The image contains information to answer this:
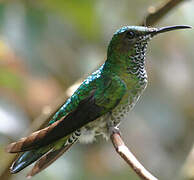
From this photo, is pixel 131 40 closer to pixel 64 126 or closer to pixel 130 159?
pixel 64 126

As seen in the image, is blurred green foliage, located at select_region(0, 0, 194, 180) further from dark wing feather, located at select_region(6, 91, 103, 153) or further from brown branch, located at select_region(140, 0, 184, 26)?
dark wing feather, located at select_region(6, 91, 103, 153)

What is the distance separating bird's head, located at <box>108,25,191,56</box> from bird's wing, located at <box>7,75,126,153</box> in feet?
0.48

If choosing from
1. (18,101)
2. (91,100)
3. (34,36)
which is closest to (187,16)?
(34,36)

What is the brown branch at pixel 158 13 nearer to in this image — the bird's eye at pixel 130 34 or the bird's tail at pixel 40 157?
the bird's eye at pixel 130 34

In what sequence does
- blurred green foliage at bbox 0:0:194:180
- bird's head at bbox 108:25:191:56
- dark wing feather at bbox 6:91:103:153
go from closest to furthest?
1. dark wing feather at bbox 6:91:103:153
2. bird's head at bbox 108:25:191:56
3. blurred green foliage at bbox 0:0:194:180

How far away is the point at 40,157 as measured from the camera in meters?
A: 2.46

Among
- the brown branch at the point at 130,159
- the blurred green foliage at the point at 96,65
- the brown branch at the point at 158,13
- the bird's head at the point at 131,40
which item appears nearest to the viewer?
the brown branch at the point at 130,159

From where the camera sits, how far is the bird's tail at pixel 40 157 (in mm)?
2352

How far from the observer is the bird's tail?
7.72 feet

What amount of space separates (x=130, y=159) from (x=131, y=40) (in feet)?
2.49

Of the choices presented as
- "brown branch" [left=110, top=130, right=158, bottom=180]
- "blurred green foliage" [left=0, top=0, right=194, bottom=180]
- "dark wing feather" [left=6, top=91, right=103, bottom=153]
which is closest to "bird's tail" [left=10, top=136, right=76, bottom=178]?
"dark wing feather" [left=6, top=91, right=103, bottom=153]

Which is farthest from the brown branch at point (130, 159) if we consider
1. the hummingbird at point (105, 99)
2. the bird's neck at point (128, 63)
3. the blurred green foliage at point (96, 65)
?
the blurred green foliage at point (96, 65)

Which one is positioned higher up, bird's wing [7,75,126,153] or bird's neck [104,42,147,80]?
bird's neck [104,42,147,80]

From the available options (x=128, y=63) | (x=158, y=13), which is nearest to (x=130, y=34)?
(x=128, y=63)
